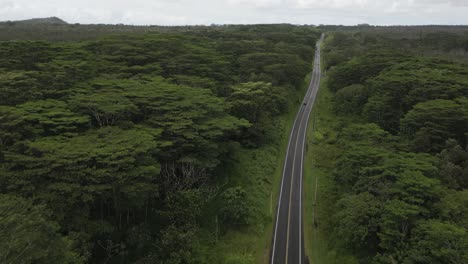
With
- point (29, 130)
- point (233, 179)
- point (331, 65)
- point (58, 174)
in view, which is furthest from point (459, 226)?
point (331, 65)

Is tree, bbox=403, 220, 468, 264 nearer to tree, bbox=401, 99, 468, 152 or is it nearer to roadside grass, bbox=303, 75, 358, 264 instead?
roadside grass, bbox=303, 75, 358, 264

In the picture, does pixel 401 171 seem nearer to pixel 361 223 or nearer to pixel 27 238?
pixel 361 223

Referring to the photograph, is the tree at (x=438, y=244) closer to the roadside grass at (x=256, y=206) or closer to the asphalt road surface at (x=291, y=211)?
the asphalt road surface at (x=291, y=211)

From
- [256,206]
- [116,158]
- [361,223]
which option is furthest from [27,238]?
[256,206]

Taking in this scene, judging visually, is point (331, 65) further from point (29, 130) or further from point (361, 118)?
point (29, 130)

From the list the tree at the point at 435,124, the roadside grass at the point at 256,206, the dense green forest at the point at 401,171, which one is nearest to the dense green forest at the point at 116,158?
the roadside grass at the point at 256,206
